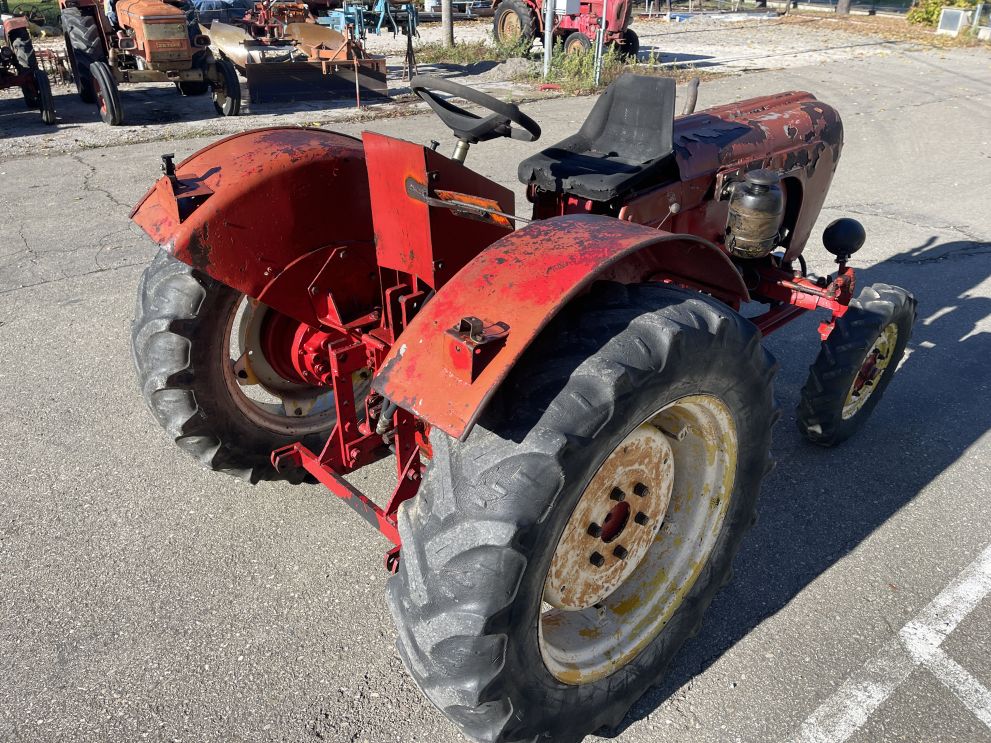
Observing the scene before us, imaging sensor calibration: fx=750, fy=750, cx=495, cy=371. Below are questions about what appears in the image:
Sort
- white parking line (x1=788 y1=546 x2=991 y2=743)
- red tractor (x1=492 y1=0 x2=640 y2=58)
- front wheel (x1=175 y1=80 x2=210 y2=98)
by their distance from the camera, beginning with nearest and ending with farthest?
white parking line (x1=788 y1=546 x2=991 y2=743)
front wheel (x1=175 y1=80 x2=210 y2=98)
red tractor (x1=492 y1=0 x2=640 y2=58)

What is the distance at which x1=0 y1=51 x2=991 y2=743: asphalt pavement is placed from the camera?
2.17 m

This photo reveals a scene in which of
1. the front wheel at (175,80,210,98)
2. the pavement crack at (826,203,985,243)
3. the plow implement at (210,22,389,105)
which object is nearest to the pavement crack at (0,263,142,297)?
the plow implement at (210,22,389,105)

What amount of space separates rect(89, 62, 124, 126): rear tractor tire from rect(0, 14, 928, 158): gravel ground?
15 centimetres

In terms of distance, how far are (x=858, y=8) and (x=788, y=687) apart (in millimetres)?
31487

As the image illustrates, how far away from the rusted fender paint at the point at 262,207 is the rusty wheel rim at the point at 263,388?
28cm

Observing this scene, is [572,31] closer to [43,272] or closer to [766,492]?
[43,272]

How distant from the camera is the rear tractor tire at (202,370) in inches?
96.7

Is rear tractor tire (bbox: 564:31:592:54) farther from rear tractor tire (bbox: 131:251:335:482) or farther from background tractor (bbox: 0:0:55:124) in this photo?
rear tractor tire (bbox: 131:251:335:482)

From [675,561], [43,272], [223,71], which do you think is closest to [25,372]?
[43,272]

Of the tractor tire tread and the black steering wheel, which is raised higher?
the black steering wheel

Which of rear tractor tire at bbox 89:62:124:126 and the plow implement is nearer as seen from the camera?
rear tractor tire at bbox 89:62:124:126

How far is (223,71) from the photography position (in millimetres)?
9641

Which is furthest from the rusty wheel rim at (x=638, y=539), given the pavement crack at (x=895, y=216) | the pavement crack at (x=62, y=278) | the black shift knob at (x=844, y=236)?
the pavement crack at (x=895, y=216)

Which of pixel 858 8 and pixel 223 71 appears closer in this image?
pixel 223 71
